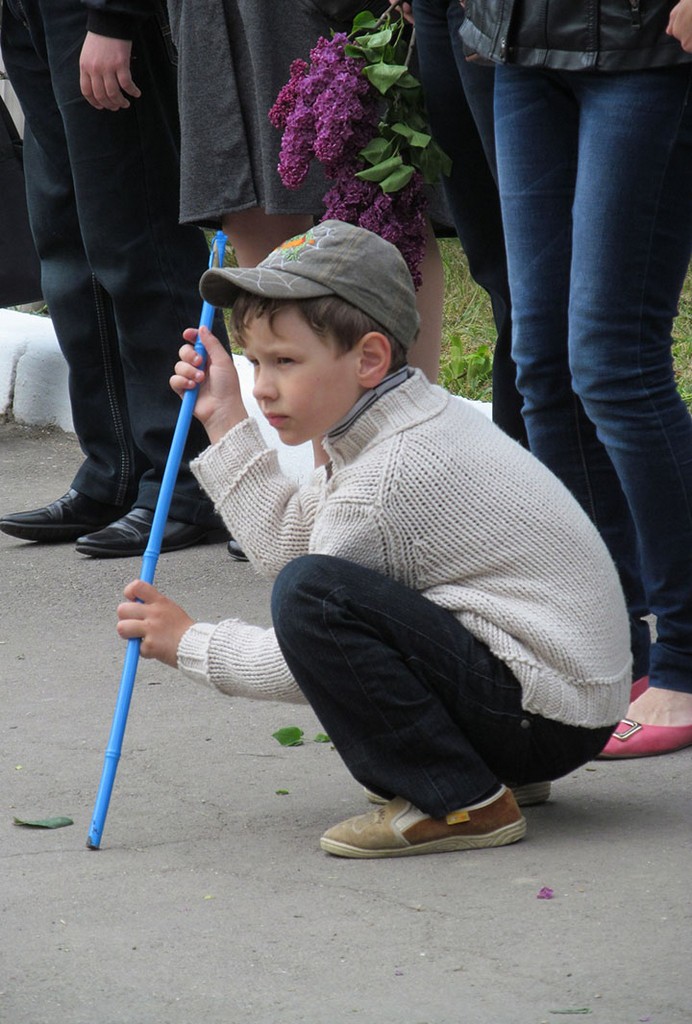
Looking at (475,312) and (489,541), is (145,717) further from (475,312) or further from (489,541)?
(475,312)

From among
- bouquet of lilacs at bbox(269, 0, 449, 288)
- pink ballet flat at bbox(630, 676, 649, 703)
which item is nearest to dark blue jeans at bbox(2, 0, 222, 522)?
bouquet of lilacs at bbox(269, 0, 449, 288)

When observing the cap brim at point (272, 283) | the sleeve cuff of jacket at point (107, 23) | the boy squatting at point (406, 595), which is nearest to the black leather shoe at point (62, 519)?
the sleeve cuff of jacket at point (107, 23)

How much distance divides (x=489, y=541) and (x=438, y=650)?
180mm

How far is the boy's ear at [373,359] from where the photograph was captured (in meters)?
2.61

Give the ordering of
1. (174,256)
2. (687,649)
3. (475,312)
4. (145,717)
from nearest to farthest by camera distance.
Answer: (687,649)
(145,717)
(174,256)
(475,312)

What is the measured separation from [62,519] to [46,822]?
1970 mm

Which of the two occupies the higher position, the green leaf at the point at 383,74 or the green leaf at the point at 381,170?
the green leaf at the point at 383,74

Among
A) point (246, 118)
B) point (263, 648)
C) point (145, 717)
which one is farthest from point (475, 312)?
point (263, 648)

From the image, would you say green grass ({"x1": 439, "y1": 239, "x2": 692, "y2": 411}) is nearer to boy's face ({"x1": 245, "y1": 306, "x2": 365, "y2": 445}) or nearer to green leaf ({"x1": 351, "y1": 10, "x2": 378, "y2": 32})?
green leaf ({"x1": 351, "y1": 10, "x2": 378, "y2": 32})

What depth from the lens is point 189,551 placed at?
453cm

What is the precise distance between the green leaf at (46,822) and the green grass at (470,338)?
10.4ft

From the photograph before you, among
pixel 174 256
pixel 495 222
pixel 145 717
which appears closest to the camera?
pixel 145 717

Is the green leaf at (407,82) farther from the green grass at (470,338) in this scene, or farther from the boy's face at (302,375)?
the green grass at (470,338)

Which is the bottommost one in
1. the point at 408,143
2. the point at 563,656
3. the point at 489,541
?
the point at 563,656
